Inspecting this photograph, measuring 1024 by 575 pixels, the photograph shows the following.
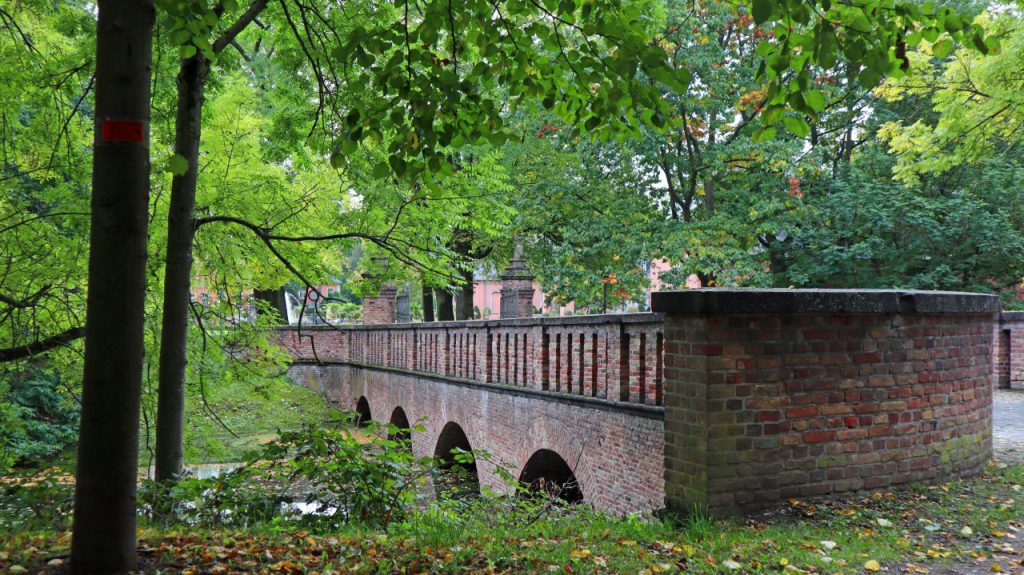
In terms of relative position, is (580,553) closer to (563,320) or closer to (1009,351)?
(563,320)

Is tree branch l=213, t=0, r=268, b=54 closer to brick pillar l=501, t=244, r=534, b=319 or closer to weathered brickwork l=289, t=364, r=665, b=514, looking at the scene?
weathered brickwork l=289, t=364, r=665, b=514

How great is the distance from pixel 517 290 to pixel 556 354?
9.28m

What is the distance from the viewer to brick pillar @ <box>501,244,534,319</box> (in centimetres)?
1894

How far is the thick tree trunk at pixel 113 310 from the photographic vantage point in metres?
3.22

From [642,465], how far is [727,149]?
1313 cm

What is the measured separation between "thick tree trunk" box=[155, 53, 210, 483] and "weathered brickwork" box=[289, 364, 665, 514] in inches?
79.1

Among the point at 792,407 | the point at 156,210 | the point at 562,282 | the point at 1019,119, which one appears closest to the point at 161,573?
the point at 792,407

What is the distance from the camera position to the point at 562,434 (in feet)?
30.9

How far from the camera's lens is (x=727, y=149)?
1883cm

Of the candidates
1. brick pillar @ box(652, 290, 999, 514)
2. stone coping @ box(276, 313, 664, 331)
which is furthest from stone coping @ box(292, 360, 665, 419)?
brick pillar @ box(652, 290, 999, 514)

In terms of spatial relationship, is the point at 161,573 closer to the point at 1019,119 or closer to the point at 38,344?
the point at 38,344

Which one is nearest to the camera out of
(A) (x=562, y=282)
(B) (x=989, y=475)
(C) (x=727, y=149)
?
(B) (x=989, y=475)

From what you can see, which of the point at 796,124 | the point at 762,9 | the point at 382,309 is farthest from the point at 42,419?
the point at 762,9

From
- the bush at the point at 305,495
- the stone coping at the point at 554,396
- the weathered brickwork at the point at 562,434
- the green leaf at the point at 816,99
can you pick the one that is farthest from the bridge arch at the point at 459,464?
the green leaf at the point at 816,99
